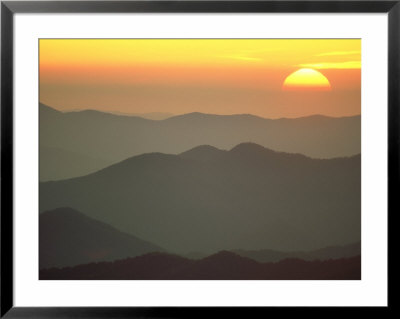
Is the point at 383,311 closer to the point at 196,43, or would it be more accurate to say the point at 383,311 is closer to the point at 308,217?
the point at 308,217

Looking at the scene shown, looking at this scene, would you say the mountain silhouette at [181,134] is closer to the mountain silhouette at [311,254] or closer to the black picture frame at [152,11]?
the black picture frame at [152,11]

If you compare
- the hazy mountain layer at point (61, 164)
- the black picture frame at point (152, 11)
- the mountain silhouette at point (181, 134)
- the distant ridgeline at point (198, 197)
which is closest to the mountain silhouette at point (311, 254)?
the distant ridgeline at point (198, 197)

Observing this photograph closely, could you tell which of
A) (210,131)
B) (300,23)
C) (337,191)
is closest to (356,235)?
(337,191)

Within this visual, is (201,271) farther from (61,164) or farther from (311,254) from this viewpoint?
(61,164)

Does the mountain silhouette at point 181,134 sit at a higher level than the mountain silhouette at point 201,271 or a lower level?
higher

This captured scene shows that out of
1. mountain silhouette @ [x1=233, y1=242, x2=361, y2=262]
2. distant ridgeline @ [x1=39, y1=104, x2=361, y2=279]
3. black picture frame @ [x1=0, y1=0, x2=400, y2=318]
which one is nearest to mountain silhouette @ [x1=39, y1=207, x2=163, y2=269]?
distant ridgeline @ [x1=39, y1=104, x2=361, y2=279]

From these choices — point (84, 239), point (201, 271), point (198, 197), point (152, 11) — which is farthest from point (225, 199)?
point (152, 11)
